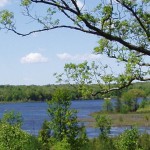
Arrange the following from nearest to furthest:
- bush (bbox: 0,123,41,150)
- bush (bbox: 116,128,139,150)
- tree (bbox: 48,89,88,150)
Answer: bush (bbox: 0,123,41,150) → bush (bbox: 116,128,139,150) → tree (bbox: 48,89,88,150)

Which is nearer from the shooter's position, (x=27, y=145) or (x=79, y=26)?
(x=79, y=26)

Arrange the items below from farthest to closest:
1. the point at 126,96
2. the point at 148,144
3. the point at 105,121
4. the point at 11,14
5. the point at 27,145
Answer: the point at 126,96, the point at 105,121, the point at 148,144, the point at 27,145, the point at 11,14

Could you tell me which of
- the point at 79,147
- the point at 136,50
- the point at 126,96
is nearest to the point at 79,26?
the point at 136,50

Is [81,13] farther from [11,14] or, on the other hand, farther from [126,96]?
[126,96]

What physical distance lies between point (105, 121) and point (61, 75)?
69.1 meters

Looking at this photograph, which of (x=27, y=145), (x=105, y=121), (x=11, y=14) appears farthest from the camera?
(x=105, y=121)

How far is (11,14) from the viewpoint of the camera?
543 inches

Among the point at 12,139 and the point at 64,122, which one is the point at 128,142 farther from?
the point at 12,139

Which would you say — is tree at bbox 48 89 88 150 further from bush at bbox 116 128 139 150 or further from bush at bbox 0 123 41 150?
bush at bbox 0 123 41 150

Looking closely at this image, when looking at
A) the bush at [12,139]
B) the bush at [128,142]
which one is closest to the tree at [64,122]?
the bush at [128,142]

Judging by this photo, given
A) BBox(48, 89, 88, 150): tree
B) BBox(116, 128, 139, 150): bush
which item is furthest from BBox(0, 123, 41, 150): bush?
BBox(116, 128, 139, 150): bush

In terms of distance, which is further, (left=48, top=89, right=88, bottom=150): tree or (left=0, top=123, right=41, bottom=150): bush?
(left=48, top=89, right=88, bottom=150): tree

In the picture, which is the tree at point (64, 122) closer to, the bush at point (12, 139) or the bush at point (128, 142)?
the bush at point (128, 142)

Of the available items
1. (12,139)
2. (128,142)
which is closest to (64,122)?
(128,142)
